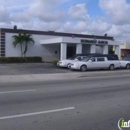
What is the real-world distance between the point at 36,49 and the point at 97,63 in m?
14.5

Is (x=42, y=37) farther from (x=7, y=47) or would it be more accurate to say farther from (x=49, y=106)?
(x=49, y=106)

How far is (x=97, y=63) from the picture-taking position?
22.5 m

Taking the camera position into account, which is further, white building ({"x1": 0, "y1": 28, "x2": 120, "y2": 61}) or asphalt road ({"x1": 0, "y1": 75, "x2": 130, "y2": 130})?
white building ({"x1": 0, "y1": 28, "x2": 120, "y2": 61})

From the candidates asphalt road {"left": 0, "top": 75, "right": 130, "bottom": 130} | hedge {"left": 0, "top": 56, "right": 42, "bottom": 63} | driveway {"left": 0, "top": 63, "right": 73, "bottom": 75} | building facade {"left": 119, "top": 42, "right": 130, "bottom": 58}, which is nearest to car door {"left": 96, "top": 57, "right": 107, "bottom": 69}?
driveway {"left": 0, "top": 63, "right": 73, "bottom": 75}

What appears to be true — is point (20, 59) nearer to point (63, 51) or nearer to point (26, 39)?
point (26, 39)

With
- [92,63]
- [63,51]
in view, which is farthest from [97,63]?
[63,51]

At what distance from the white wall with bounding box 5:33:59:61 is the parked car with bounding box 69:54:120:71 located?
13.0 meters

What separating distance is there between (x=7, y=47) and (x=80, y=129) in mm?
28353

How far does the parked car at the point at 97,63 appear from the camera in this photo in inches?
848

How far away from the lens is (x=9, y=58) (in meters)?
30.5

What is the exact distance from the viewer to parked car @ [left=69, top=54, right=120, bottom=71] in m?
21.5

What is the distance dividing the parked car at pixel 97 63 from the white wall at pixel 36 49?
513 inches

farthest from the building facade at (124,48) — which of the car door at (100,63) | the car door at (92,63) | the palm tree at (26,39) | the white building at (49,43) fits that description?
the car door at (92,63)

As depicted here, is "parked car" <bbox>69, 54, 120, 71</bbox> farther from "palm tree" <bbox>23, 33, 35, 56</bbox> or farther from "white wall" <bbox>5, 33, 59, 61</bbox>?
"white wall" <bbox>5, 33, 59, 61</bbox>
